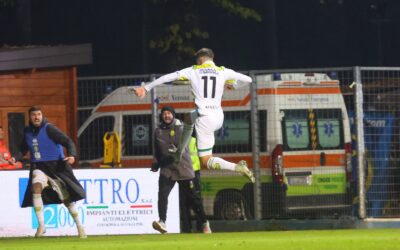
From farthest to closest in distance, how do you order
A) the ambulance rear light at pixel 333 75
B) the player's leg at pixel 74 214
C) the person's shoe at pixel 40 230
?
1. the ambulance rear light at pixel 333 75
2. the person's shoe at pixel 40 230
3. the player's leg at pixel 74 214

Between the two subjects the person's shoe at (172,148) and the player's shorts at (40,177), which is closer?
the player's shorts at (40,177)

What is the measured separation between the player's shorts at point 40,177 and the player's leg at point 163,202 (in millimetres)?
1723

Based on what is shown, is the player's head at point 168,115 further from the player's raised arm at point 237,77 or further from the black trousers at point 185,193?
the player's raised arm at point 237,77

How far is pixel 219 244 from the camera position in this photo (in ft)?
49.7

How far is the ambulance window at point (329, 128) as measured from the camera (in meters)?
23.1

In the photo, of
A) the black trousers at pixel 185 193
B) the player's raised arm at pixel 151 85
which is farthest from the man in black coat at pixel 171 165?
the player's raised arm at pixel 151 85

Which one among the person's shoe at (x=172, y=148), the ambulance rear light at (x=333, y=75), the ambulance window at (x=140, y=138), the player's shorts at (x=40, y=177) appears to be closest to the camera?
the player's shorts at (x=40, y=177)

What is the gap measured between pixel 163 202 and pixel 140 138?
186 inches

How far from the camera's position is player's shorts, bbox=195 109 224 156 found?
1725cm

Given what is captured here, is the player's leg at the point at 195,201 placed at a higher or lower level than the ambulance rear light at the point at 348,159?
lower

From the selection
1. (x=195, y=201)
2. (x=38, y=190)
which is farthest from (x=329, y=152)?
(x=38, y=190)

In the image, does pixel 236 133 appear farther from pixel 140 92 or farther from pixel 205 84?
pixel 140 92

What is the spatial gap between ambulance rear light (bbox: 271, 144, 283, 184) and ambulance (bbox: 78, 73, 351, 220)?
0.06 ft

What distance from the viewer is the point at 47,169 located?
741 inches
